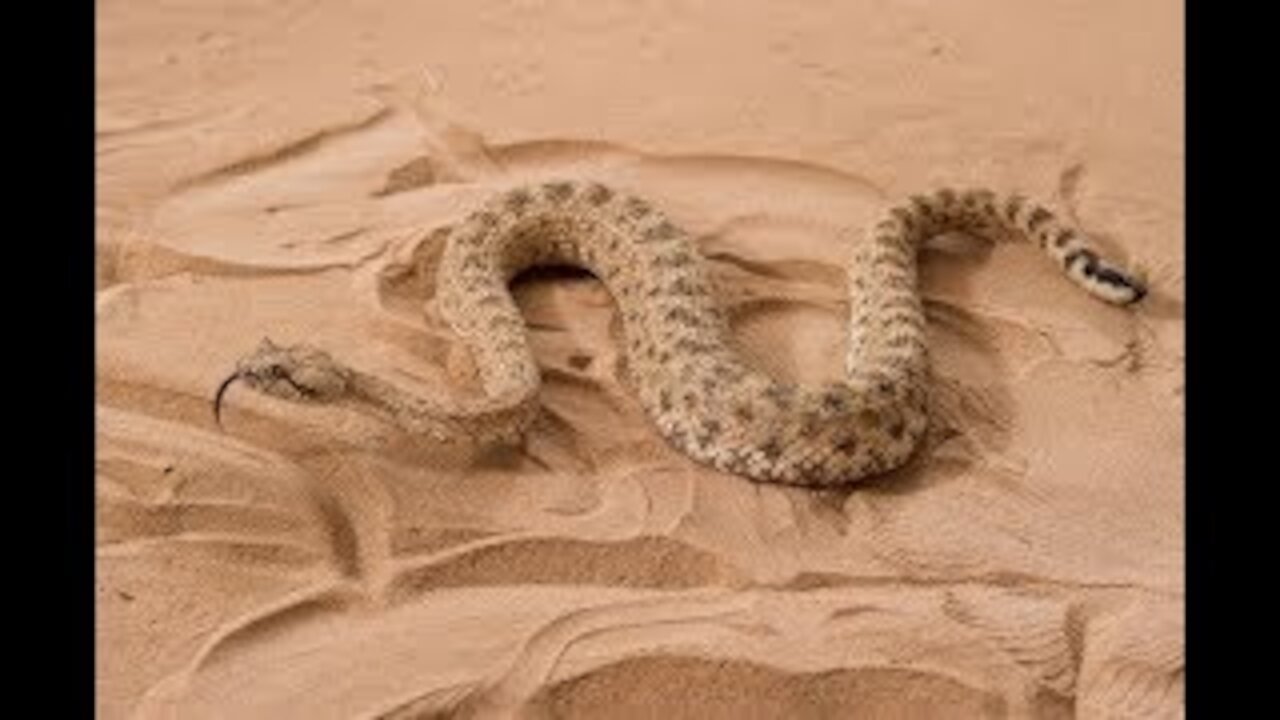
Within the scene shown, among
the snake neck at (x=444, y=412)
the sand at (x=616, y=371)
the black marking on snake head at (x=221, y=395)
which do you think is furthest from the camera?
the snake neck at (x=444, y=412)

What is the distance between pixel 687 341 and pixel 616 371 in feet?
1.00

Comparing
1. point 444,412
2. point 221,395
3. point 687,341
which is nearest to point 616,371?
point 687,341

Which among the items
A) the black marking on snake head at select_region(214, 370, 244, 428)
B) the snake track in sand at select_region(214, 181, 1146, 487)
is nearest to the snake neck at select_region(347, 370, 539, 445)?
the snake track in sand at select_region(214, 181, 1146, 487)

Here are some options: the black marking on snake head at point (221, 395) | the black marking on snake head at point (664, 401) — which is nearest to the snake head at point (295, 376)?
the black marking on snake head at point (221, 395)

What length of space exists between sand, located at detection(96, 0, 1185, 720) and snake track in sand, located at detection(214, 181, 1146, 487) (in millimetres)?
98

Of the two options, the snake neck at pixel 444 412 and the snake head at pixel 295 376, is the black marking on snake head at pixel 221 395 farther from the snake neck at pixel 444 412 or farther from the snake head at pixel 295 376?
the snake neck at pixel 444 412

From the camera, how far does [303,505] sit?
5.06 m

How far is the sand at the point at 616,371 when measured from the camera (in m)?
4.56

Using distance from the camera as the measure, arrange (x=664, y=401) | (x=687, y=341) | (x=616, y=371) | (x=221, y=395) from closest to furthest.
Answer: (x=221, y=395)
(x=664, y=401)
(x=687, y=341)
(x=616, y=371)

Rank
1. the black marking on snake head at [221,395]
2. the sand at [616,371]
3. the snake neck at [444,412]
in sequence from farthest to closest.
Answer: the snake neck at [444,412]
the black marking on snake head at [221,395]
the sand at [616,371]

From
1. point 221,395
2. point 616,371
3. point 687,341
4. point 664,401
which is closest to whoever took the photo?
point 221,395

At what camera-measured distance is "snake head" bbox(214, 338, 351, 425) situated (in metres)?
5.39

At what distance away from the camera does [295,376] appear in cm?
539

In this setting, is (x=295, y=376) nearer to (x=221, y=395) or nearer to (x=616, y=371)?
(x=221, y=395)
